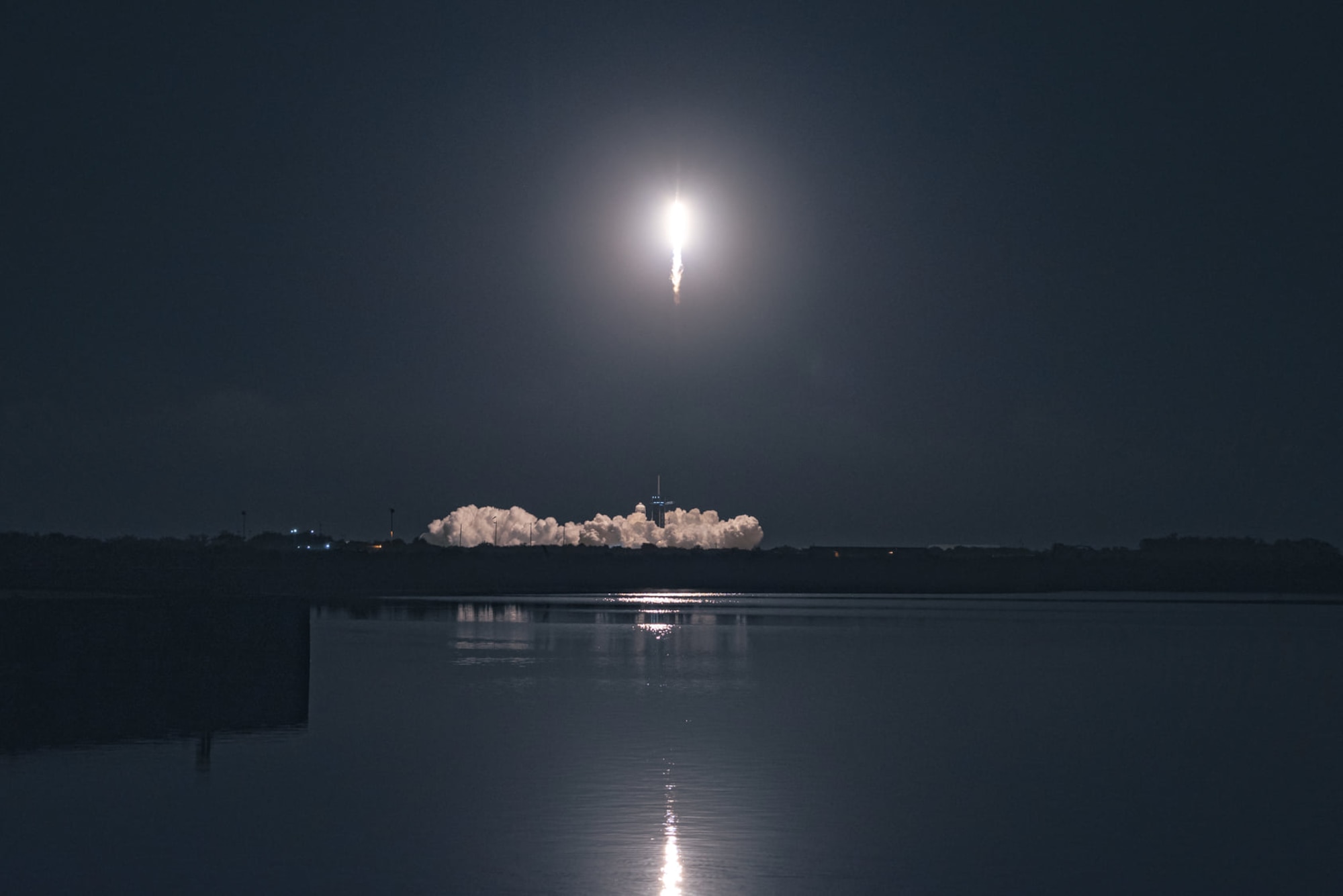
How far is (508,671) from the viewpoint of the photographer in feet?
156

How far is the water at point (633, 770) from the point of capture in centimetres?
1836

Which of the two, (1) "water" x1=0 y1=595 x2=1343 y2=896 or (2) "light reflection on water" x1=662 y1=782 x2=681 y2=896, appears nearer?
(2) "light reflection on water" x1=662 y1=782 x2=681 y2=896

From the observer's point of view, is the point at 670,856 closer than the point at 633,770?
Yes

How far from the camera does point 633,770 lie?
1041 inches

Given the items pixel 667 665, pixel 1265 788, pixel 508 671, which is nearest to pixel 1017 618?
pixel 667 665

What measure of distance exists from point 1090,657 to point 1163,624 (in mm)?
34528

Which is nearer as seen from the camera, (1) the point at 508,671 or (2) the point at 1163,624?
(1) the point at 508,671

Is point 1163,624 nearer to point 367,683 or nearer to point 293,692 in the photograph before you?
point 367,683

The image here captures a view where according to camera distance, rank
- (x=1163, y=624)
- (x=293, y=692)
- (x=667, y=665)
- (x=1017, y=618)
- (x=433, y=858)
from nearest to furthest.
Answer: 1. (x=433, y=858)
2. (x=293, y=692)
3. (x=667, y=665)
4. (x=1163, y=624)
5. (x=1017, y=618)

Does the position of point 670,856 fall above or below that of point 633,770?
below

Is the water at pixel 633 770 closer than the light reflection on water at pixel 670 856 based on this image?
No

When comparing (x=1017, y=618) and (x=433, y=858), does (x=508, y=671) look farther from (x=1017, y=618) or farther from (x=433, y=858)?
(x=1017, y=618)

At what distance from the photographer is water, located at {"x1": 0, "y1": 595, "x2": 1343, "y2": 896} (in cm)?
1836

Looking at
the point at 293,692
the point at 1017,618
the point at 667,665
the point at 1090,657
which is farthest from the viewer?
the point at 1017,618
